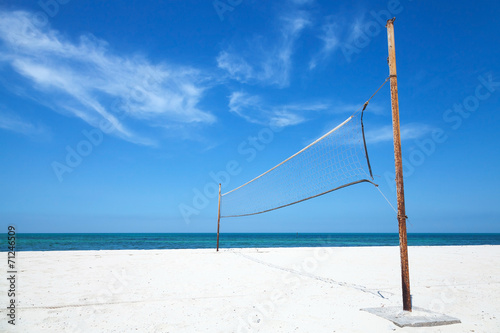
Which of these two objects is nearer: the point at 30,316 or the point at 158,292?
the point at 30,316

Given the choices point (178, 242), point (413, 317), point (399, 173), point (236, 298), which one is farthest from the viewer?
point (178, 242)

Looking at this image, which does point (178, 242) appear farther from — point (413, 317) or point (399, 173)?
point (399, 173)

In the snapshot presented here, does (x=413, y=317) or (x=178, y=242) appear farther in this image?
(x=178, y=242)

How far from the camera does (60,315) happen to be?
3.73 metres

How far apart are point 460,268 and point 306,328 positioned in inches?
275

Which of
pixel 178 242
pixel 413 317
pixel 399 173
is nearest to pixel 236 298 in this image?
pixel 413 317

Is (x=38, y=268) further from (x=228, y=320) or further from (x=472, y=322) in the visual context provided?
(x=472, y=322)

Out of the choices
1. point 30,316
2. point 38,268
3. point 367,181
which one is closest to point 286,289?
point 367,181

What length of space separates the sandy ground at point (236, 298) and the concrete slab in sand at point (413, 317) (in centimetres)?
9

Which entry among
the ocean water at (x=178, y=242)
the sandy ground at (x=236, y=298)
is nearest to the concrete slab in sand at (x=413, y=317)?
the sandy ground at (x=236, y=298)

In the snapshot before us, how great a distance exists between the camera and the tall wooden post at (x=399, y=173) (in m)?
3.70

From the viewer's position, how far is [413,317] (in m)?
3.47

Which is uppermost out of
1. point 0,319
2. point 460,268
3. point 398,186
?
point 398,186

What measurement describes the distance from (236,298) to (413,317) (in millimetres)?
2484
